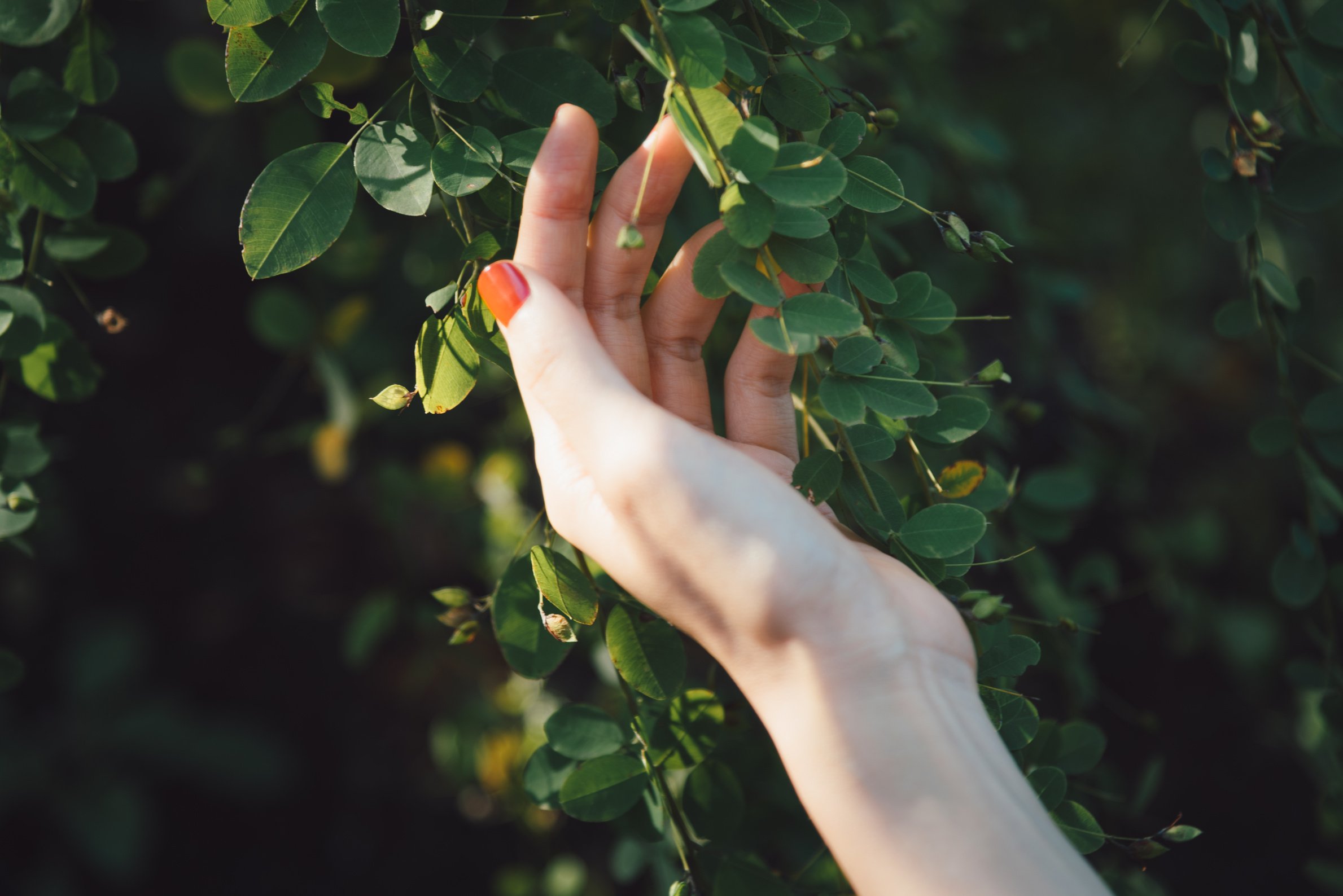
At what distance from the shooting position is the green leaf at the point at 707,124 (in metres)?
0.67

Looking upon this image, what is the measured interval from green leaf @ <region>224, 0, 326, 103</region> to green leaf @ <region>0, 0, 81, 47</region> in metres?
0.24

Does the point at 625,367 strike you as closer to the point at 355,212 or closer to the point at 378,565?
the point at 355,212

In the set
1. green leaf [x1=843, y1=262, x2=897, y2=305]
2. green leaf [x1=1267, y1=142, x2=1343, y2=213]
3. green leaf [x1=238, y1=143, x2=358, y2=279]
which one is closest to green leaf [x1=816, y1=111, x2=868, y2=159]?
green leaf [x1=843, y1=262, x2=897, y2=305]

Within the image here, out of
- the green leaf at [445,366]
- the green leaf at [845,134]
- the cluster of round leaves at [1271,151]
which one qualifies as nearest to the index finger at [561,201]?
the green leaf at [445,366]

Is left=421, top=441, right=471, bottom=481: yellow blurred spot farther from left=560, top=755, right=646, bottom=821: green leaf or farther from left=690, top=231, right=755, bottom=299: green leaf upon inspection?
left=690, top=231, right=755, bottom=299: green leaf

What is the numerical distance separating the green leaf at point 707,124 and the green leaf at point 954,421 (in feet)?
1.10

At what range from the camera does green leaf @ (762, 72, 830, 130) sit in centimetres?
79

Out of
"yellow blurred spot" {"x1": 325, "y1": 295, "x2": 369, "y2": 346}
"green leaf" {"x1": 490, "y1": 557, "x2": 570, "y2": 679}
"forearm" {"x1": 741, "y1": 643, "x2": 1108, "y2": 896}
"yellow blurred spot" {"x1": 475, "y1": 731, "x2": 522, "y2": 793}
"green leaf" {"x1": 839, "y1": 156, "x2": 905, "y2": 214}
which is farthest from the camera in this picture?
"yellow blurred spot" {"x1": 475, "y1": 731, "x2": 522, "y2": 793}

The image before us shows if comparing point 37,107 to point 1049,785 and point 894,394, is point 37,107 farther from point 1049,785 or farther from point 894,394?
point 1049,785

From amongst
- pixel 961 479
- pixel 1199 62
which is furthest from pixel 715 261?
pixel 1199 62

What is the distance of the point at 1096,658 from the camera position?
2.16 meters

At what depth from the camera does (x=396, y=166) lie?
2.48 feet

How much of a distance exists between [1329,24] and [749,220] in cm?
79

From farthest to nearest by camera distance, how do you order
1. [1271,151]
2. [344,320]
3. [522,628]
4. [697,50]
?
[344,320], [1271,151], [522,628], [697,50]
